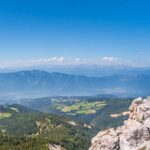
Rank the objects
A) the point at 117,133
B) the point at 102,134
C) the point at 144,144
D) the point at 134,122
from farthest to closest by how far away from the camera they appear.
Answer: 1. the point at 102,134
2. the point at 117,133
3. the point at 134,122
4. the point at 144,144

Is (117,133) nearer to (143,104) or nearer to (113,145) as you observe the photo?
(113,145)

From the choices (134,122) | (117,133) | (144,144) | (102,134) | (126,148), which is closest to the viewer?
(144,144)

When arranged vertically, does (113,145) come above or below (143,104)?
below

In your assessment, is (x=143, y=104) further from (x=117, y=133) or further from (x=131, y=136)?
(x=131, y=136)

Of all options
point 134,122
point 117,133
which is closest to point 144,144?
point 134,122

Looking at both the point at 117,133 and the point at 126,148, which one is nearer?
the point at 126,148

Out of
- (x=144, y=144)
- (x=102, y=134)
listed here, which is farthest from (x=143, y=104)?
(x=144, y=144)

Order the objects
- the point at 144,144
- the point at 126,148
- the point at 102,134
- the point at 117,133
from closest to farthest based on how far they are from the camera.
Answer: the point at 144,144
the point at 126,148
the point at 117,133
the point at 102,134
